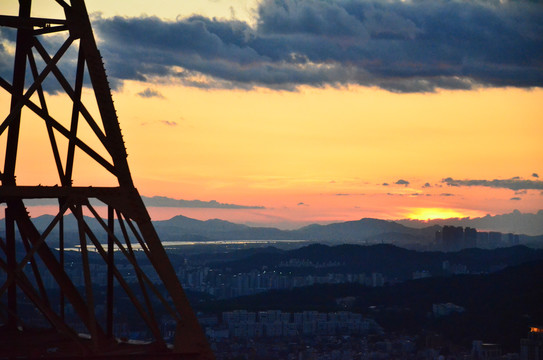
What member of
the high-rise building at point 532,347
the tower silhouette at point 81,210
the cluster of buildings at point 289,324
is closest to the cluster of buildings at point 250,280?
the cluster of buildings at point 289,324

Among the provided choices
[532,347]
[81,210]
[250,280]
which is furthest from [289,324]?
[81,210]

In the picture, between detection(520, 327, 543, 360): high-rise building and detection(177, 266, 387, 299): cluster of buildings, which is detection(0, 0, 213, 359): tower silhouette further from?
detection(177, 266, 387, 299): cluster of buildings

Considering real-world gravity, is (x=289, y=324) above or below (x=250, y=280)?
below

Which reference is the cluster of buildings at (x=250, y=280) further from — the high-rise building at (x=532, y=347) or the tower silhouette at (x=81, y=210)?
the tower silhouette at (x=81, y=210)

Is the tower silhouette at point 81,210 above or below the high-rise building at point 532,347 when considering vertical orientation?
above

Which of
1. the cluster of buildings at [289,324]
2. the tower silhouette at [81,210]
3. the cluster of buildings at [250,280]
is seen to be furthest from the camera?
the cluster of buildings at [250,280]

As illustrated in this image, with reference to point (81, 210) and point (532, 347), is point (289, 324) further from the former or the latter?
point (81, 210)

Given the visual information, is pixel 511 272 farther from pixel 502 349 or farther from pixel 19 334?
pixel 19 334

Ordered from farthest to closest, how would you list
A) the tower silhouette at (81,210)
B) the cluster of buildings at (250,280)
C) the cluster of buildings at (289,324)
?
the cluster of buildings at (250,280)
the cluster of buildings at (289,324)
the tower silhouette at (81,210)

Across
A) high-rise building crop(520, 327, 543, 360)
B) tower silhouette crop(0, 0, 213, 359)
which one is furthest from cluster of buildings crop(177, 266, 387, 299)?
tower silhouette crop(0, 0, 213, 359)

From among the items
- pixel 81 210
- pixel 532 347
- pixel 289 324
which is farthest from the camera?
pixel 289 324

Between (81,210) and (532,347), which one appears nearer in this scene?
(81,210)
